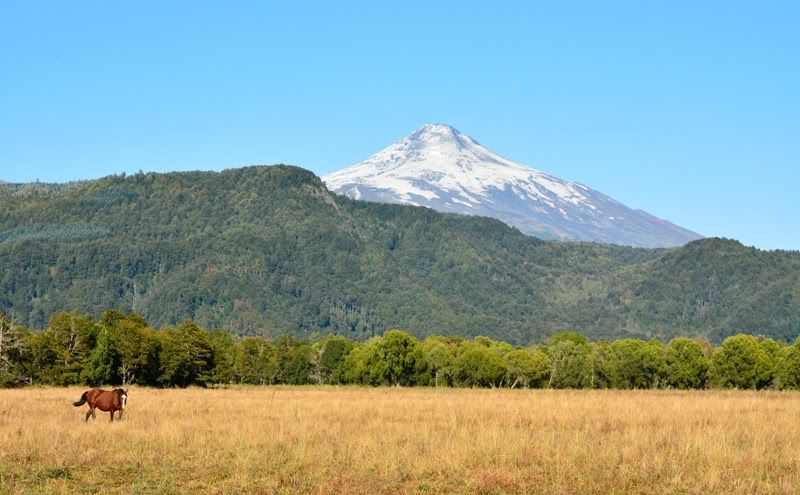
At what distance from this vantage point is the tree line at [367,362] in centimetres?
7488

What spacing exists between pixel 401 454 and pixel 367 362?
7871 cm

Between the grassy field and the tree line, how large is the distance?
1631 inches

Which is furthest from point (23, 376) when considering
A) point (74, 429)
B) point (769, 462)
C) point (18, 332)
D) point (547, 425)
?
point (769, 462)

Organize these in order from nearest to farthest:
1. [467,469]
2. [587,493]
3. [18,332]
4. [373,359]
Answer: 1. [587,493]
2. [467,469]
3. [18,332]
4. [373,359]

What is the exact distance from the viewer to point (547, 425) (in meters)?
32.1

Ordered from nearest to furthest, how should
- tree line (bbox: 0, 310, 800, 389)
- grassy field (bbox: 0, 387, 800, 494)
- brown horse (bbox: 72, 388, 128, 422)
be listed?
grassy field (bbox: 0, 387, 800, 494), brown horse (bbox: 72, 388, 128, 422), tree line (bbox: 0, 310, 800, 389)

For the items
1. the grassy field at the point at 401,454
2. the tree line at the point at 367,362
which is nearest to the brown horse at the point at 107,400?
the grassy field at the point at 401,454

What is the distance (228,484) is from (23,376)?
190 feet

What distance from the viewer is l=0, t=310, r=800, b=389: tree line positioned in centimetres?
7488

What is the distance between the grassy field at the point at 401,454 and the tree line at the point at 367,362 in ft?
136

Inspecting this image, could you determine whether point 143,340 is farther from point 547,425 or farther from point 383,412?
point 547,425

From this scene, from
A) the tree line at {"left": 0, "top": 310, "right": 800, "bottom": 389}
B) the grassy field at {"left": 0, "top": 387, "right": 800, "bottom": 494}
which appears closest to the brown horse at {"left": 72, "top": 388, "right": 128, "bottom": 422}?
the grassy field at {"left": 0, "top": 387, "right": 800, "bottom": 494}

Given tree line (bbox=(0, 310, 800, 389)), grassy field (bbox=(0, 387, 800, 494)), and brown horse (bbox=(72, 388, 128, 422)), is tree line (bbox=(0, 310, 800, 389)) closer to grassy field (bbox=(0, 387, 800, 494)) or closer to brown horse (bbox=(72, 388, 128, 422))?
brown horse (bbox=(72, 388, 128, 422))

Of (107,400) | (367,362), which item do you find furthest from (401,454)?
(367,362)
